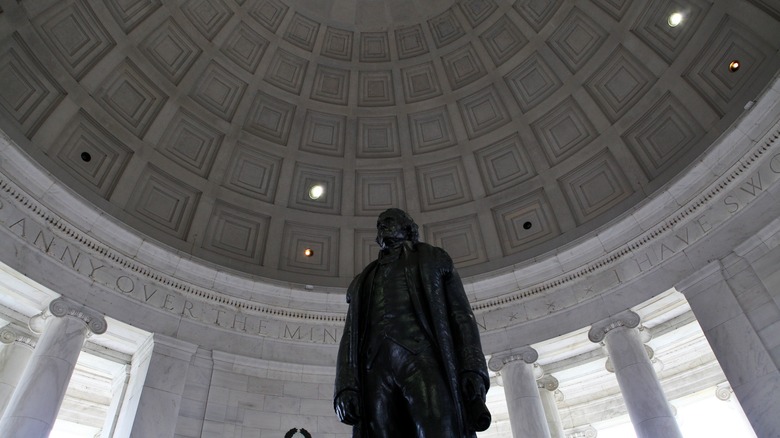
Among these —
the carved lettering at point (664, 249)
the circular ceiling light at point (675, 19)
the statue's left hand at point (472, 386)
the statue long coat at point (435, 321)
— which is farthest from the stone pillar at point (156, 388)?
the circular ceiling light at point (675, 19)

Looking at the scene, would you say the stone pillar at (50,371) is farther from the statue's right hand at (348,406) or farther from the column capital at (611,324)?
the column capital at (611,324)

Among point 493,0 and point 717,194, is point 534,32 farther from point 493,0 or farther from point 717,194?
point 717,194

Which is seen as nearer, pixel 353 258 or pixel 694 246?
pixel 694 246

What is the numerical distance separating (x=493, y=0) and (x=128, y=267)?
13190 mm

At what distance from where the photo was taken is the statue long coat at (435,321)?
14.5ft

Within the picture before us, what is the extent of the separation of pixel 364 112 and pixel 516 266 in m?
7.30

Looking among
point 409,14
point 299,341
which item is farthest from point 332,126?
point 299,341

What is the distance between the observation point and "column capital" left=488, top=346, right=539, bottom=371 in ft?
44.8

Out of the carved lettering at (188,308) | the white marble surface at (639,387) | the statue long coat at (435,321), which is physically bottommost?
the statue long coat at (435,321)

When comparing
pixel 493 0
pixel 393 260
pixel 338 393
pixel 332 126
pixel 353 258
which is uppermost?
pixel 493 0

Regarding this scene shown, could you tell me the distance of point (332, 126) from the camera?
18.6 meters

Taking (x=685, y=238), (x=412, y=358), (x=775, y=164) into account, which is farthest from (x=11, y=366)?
(x=775, y=164)

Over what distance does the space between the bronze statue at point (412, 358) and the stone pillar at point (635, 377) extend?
8.32 metres

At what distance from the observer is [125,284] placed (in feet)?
43.1
